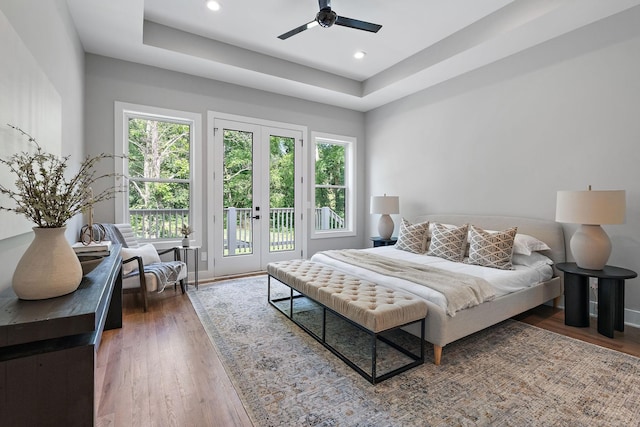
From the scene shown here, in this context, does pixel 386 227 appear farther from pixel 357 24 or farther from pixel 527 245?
pixel 357 24

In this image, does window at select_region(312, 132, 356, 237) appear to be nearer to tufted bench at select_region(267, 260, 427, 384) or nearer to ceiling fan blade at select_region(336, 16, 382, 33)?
ceiling fan blade at select_region(336, 16, 382, 33)

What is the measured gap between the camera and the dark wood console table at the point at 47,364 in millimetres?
978

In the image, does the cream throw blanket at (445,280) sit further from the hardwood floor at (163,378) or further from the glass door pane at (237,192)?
the glass door pane at (237,192)

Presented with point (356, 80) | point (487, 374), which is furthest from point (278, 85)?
point (487, 374)

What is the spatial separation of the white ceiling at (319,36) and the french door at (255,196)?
826 millimetres

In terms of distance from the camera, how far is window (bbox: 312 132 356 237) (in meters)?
5.57

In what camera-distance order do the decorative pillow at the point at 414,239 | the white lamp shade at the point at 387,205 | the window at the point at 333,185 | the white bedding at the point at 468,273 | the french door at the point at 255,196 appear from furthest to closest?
the window at the point at 333,185 → the white lamp shade at the point at 387,205 → the french door at the point at 255,196 → the decorative pillow at the point at 414,239 → the white bedding at the point at 468,273

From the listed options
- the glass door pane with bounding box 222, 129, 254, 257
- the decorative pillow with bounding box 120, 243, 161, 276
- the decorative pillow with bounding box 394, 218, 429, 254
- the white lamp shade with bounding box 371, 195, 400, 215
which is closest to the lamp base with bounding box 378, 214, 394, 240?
the white lamp shade with bounding box 371, 195, 400, 215

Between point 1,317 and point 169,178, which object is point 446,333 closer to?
point 1,317

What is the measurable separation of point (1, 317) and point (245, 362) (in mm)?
1478

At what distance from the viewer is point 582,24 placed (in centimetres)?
308

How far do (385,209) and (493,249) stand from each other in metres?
1.93

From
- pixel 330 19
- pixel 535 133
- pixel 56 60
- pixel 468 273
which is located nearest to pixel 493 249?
pixel 468 273

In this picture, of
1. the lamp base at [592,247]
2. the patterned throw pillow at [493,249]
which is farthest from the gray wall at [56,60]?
the lamp base at [592,247]
